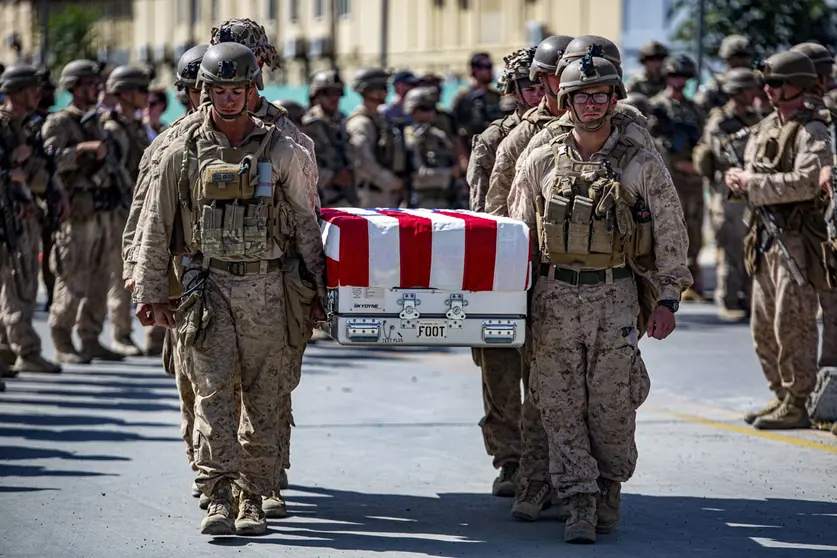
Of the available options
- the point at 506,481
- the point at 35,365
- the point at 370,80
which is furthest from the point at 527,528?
the point at 370,80

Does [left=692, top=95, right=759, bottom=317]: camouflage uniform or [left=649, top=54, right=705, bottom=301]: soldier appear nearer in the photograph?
[left=692, top=95, right=759, bottom=317]: camouflage uniform

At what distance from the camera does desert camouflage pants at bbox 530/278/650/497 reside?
769 cm

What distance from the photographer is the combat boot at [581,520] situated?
24.7ft

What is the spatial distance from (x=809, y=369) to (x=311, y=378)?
4361 mm

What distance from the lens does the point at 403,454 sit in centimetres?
984

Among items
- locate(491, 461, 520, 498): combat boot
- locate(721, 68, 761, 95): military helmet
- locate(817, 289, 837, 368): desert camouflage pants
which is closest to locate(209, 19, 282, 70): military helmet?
locate(491, 461, 520, 498): combat boot

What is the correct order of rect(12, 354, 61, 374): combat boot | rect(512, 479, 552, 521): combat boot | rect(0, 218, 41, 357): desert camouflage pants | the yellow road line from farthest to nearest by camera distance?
1. rect(12, 354, 61, 374): combat boot
2. rect(0, 218, 41, 357): desert camouflage pants
3. the yellow road line
4. rect(512, 479, 552, 521): combat boot

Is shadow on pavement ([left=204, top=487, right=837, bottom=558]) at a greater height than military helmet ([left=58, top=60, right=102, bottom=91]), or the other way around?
military helmet ([left=58, top=60, right=102, bottom=91])

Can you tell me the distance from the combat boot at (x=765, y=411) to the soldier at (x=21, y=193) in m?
5.51

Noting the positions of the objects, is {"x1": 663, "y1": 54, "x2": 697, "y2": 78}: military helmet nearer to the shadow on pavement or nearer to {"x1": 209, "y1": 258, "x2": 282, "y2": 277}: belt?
the shadow on pavement

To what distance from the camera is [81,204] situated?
13.8 m

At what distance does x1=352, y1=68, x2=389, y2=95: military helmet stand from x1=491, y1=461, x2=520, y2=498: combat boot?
296 inches

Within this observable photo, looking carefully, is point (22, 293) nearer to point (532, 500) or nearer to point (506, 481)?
point (506, 481)

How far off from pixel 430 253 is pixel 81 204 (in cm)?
692
